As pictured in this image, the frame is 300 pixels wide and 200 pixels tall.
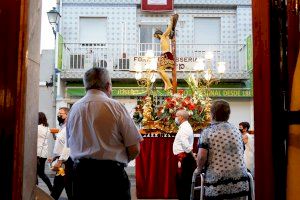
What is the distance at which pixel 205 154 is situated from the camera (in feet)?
11.5

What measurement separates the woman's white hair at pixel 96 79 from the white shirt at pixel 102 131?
0.12 m

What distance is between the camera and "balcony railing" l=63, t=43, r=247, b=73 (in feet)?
52.6

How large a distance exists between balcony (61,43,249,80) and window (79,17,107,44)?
0.35 m

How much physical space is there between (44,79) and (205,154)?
45.5ft

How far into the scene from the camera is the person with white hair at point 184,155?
248 inches

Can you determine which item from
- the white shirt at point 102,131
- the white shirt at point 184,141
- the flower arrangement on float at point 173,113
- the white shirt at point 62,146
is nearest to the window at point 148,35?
the flower arrangement on float at point 173,113

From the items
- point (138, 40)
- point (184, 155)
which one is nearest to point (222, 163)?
point (184, 155)

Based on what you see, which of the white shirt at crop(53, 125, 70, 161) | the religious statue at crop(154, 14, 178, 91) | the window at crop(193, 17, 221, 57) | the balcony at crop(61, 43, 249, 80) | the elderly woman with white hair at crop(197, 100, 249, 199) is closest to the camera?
the elderly woman with white hair at crop(197, 100, 249, 199)

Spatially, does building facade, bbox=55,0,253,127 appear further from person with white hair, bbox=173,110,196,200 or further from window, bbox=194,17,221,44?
person with white hair, bbox=173,110,196,200

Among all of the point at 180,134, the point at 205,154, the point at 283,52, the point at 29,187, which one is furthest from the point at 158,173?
the point at 283,52

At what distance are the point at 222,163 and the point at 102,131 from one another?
3.63ft

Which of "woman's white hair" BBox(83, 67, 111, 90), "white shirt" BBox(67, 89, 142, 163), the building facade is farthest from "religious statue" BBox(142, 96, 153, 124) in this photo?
the building facade

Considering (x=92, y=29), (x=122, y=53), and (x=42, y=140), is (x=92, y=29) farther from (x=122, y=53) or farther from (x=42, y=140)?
(x=42, y=140)

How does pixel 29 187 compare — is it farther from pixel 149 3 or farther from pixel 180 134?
pixel 149 3
